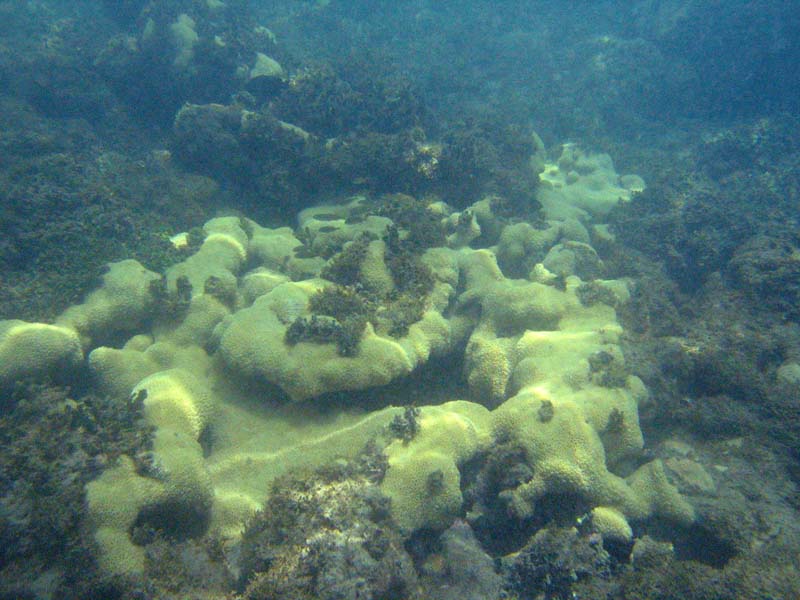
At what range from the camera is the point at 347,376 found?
→ 20.5 feet

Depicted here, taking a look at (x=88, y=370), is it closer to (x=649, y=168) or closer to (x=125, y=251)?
(x=125, y=251)

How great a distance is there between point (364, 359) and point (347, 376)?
346 mm

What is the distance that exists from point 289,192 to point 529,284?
6596 mm

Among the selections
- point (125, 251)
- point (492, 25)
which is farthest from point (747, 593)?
point (492, 25)

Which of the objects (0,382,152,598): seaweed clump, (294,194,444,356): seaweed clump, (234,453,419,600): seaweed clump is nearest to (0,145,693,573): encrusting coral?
(294,194,444,356): seaweed clump

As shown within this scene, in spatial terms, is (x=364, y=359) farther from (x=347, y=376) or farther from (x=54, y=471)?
(x=54, y=471)

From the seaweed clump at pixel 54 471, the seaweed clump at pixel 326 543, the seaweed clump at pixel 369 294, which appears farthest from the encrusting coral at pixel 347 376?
the seaweed clump at pixel 326 543

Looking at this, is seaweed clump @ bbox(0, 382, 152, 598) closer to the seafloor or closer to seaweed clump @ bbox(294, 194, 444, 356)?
the seafloor

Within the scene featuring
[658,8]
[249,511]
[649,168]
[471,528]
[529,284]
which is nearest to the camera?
[249,511]

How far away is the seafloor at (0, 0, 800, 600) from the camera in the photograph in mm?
4738

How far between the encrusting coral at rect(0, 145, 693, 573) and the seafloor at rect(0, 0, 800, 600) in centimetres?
5

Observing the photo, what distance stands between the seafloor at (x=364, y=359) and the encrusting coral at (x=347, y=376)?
46 millimetres

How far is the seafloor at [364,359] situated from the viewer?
4738mm

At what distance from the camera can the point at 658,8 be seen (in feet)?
89.0
